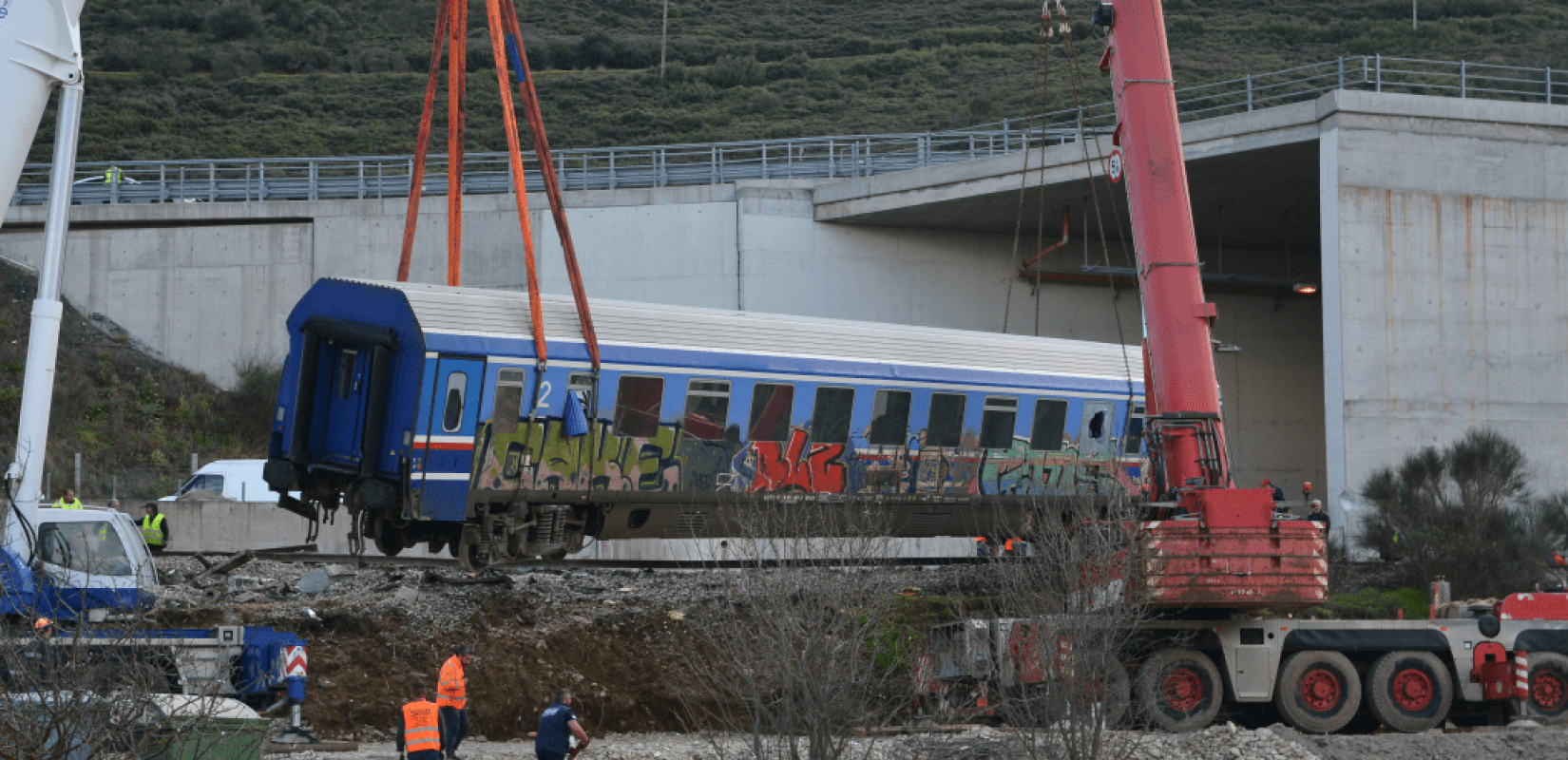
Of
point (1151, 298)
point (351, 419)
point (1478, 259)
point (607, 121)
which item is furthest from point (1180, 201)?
point (607, 121)

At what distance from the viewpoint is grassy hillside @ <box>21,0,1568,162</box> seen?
214 ft

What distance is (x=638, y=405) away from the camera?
1783cm

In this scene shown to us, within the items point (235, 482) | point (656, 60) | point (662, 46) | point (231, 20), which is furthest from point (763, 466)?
point (231, 20)

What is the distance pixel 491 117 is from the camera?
6812 centimetres

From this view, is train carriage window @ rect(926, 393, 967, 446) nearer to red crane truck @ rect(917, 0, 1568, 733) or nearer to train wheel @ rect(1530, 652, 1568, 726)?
red crane truck @ rect(917, 0, 1568, 733)

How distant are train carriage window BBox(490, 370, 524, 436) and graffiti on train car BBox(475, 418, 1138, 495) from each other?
0.07m

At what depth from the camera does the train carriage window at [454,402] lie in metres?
16.4

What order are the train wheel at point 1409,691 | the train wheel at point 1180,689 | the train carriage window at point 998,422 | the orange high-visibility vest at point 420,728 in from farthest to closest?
the train carriage window at point 998,422 → the train wheel at point 1409,691 → the train wheel at point 1180,689 → the orange high-visibility vest at point 420,728

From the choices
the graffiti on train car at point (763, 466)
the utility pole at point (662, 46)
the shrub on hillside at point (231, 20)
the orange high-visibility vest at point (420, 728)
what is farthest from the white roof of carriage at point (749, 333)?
the shrub on hillside at point (231, 20)

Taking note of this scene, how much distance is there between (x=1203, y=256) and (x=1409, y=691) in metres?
21.5

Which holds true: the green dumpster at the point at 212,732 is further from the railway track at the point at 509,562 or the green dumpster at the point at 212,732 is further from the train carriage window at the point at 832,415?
the train carriage window at the point at 832,415

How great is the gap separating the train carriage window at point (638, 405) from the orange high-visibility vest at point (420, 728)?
562cm

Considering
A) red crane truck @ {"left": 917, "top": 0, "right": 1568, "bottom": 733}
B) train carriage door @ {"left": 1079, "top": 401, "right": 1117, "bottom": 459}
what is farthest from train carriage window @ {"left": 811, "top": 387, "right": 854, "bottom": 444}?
train carriage door @ {"left": 1079, "top": 401, "right": 1117, "bottom": 459}

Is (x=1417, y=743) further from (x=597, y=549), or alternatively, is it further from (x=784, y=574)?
(x=597, y=549)
